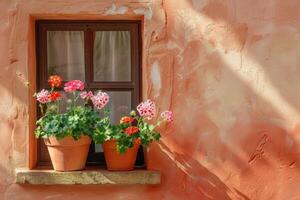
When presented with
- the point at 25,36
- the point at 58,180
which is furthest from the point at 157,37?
the point at 58,180

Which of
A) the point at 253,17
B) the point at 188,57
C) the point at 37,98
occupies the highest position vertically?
the point at 253,17

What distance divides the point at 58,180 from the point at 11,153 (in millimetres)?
389

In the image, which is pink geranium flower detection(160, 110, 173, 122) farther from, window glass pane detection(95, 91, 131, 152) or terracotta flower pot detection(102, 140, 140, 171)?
window glass pane detection(95, 91, 131, 152)

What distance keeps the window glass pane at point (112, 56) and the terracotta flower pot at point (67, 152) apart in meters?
0.56

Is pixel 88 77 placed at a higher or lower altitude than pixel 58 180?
higher

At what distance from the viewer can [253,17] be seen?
348 cm

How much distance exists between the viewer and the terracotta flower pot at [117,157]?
3346mm

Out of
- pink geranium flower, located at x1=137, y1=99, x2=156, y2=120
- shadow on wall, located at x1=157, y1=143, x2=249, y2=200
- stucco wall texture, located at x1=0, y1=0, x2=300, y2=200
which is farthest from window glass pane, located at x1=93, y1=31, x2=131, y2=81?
shadow on wall, located at x1=157, y1=143, x2=249, y2=200

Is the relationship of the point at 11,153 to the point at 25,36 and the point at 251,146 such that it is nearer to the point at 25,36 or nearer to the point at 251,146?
the point at 25,36

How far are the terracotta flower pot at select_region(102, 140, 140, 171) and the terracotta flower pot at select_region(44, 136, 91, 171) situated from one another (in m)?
0.14

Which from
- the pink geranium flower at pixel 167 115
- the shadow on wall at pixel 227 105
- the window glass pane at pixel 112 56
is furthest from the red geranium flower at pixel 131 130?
the window glass pane at pixel 112 56

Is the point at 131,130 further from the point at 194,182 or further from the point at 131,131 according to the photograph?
the point at 194,182

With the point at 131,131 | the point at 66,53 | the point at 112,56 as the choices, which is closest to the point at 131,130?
the point at 131,131

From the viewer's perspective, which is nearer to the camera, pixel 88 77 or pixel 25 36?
pixel 25 36
